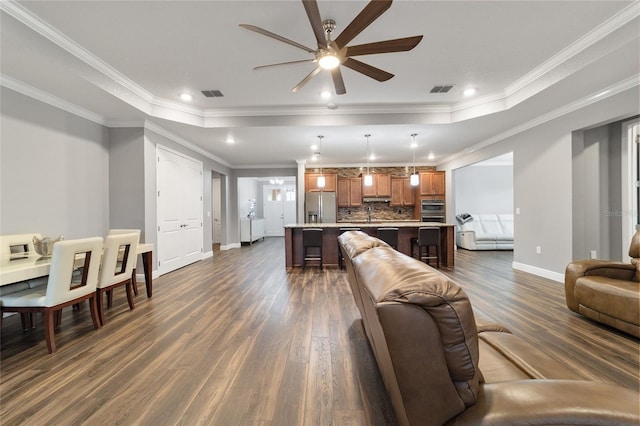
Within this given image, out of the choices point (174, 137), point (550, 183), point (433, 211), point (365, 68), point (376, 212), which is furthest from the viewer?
point (376, 212)

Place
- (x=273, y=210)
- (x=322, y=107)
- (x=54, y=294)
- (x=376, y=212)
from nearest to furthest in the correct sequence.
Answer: (x=54, y=294) → (x=322, y=107) → (x=376, y=212) → (x=273, y=210)

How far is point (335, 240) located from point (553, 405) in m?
A: 4.80

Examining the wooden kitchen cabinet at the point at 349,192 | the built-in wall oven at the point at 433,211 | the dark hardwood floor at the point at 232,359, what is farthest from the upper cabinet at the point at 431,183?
the dark hardwood floor at the point at 232,359

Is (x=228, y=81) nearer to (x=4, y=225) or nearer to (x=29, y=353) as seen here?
(x=4, y=225)

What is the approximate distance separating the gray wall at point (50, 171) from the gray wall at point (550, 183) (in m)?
7.10

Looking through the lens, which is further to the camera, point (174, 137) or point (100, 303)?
point (174, 137)

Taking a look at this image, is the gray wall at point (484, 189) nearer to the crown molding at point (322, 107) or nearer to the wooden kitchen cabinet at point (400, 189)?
the wooden kitchen cabinet at point (400, 189)

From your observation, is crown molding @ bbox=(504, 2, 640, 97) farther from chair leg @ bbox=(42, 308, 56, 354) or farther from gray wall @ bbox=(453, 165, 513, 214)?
chair leg @ bbox=(42, 308, 56, 354)

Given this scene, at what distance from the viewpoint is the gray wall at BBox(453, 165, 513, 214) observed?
8.45m

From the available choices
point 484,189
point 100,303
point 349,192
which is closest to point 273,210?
point 349,192

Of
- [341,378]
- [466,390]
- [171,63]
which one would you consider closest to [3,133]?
[171,63]

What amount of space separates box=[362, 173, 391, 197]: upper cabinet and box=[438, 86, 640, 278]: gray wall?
336 centimetres

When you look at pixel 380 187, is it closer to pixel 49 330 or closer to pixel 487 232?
pixel 487 232

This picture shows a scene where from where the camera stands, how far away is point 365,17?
1.93 m
